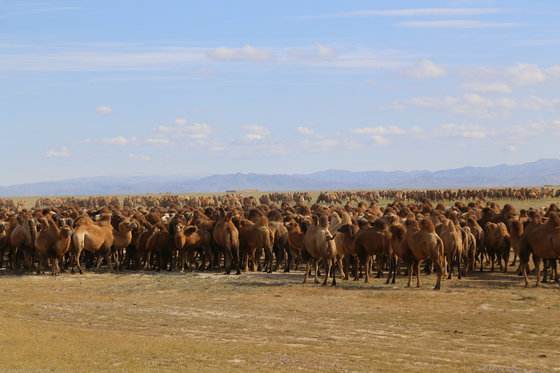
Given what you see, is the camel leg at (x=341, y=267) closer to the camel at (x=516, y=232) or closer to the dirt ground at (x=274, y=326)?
the dirt ground at (x=274, y=326)

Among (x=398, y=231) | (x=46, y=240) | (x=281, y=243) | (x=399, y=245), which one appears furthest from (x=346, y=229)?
(x=46, y=240)

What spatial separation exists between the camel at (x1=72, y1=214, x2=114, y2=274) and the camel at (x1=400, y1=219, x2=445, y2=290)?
9.45 m

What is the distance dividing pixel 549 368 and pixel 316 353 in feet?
11.3

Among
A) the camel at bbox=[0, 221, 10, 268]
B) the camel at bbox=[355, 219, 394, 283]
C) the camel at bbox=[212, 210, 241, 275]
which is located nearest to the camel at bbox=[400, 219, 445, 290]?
the camel at bbox=[355, 219, 394, 283]

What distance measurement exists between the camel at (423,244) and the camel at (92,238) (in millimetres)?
9452

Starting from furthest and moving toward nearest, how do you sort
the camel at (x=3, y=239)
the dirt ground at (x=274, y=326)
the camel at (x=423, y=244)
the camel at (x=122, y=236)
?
the camel at (x=3, y=239)
the camel at (x=122, y=236)
the camel at (x=423, y=244)
the dirt ground at (x=274, y=326)

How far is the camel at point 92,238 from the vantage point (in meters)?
25.0

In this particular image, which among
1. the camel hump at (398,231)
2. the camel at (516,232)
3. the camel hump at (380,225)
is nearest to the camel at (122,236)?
the camel hump at (380,225)

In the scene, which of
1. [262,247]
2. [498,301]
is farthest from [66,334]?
[262,247]

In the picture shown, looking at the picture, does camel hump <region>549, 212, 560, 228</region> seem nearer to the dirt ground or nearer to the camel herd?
the camel herd

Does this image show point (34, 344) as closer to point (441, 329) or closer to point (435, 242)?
point (441, 329)

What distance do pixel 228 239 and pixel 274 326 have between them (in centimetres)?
953

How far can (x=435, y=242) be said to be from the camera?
21094 mm

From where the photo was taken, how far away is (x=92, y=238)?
83.6 feet
